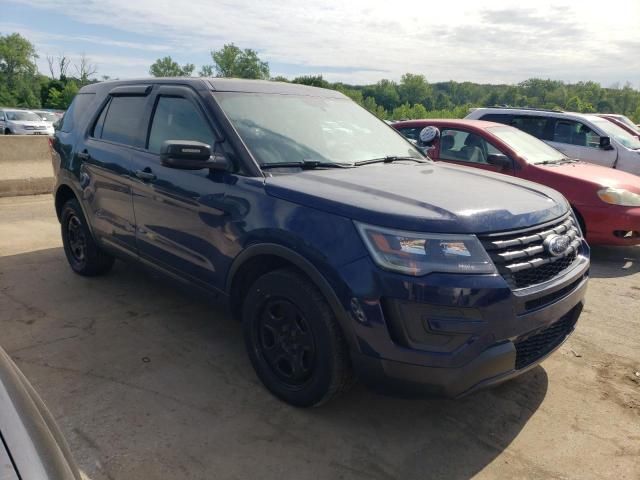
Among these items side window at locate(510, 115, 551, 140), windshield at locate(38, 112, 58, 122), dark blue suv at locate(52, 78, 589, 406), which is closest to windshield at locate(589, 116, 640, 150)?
side window at locate(510, 115, 551, 140)

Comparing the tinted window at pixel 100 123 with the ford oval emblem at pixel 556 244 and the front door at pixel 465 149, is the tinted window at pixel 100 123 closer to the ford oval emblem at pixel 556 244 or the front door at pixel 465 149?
the ford oval emblem at pixel 556 244

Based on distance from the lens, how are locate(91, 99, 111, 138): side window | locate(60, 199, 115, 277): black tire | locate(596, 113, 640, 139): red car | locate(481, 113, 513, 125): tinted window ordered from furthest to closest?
locate(596, 113, 640, 139): red car
locate(481, 113, 513, 125): tinted window
locate(60, 199, 115, 277): black tire
locate(91, 99, 111, 138): side window

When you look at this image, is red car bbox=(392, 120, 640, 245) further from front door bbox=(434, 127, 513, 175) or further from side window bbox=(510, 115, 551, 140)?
side window bbox=(510, 115, 551, 140)

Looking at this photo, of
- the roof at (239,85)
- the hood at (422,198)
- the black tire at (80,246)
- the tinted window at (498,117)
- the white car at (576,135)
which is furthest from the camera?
the tinted window at (498,117)

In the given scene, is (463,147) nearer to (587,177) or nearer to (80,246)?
(587,177)

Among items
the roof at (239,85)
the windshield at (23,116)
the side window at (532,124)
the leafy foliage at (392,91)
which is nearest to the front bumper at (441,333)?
the roof at (239,85)

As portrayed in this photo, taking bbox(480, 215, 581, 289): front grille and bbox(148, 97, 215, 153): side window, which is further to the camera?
bbox(148, 97, 215, 153): side window

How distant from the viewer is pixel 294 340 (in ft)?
9.17

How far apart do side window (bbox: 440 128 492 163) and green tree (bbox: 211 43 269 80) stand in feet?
337

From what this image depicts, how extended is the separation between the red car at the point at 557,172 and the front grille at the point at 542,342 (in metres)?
3.05

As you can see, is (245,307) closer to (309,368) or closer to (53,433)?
(309,368)

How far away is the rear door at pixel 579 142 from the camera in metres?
9.01

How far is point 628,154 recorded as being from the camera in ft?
29.7

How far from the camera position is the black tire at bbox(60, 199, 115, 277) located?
464cm
